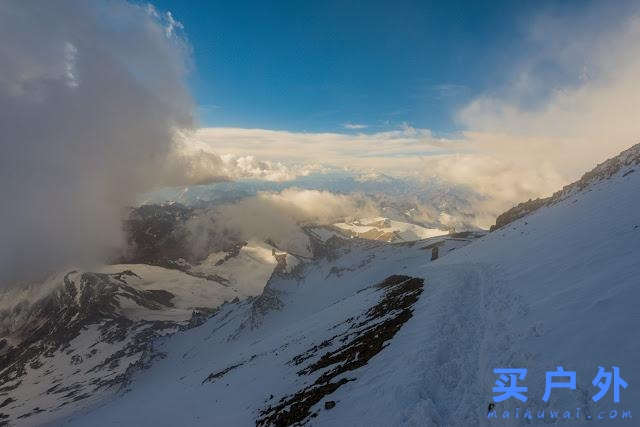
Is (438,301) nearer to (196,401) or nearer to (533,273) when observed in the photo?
(533,273)

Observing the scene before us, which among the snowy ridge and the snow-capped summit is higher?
the snowy ridge

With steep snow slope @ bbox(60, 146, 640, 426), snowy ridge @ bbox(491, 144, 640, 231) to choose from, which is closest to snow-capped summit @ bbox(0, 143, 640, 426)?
steep snow slope @ bbox(60, 146, 640, 426)

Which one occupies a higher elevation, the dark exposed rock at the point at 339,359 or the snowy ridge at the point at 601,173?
the snowy ridge at the point at 601,173

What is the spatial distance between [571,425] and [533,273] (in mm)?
16905

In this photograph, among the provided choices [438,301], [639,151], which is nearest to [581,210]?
[438,301]

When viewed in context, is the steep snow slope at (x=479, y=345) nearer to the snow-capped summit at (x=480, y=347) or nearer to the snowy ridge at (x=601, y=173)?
the snow-capped summit at (x=480, y=347)

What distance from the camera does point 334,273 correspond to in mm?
145750

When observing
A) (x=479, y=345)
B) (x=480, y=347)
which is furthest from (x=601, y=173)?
(x=480, y=347)

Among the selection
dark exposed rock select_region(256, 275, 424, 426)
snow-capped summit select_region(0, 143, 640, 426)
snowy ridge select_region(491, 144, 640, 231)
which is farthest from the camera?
snowy ridge select_region(491, 144, 640, 231)

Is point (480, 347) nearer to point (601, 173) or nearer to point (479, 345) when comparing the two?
point (479, 345)

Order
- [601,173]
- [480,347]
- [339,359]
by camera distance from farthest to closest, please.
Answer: [601,173], [339,359], [480,347]

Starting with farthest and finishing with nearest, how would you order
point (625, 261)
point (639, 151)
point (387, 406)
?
point (639, 151), point (625, 261), point (387, 406)

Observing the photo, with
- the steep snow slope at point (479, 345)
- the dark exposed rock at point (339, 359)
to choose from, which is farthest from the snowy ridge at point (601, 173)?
the dark exposed rock at point (339, 359)

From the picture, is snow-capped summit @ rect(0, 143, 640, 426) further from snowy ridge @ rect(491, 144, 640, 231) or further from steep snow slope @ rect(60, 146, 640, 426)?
snowy ridge @ rect(491, 144, 640, 231)
